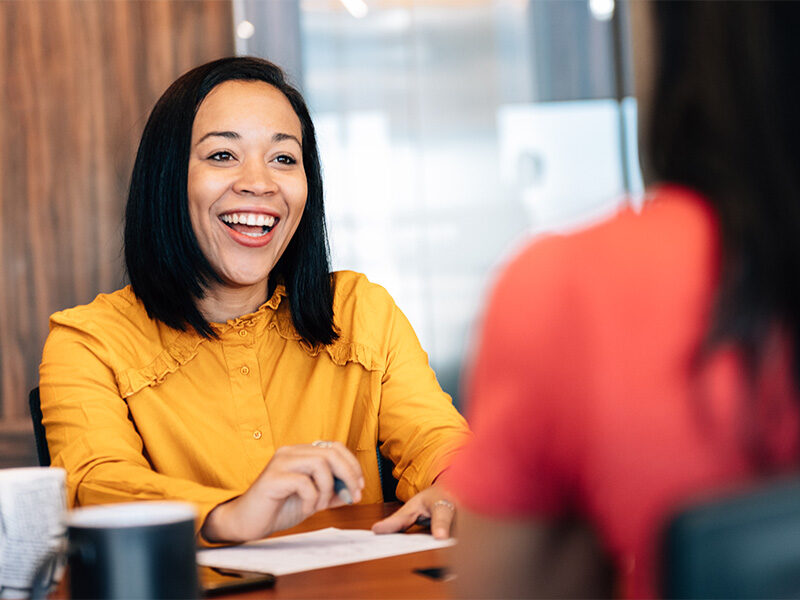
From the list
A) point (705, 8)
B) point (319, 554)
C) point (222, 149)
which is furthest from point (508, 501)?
point (222, 149)

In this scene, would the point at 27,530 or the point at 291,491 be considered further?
the point at 291,491

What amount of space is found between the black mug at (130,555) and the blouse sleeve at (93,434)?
0.45 m

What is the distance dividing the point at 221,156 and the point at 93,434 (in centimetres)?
59

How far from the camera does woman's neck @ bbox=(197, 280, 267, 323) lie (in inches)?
71.4

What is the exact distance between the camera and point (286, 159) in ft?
6.12

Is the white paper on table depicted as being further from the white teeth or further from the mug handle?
the white teeth

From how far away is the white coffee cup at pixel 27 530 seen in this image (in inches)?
35.4

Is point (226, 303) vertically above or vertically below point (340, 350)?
above

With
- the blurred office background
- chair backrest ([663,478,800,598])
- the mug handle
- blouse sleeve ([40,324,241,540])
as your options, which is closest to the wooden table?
the mug handle

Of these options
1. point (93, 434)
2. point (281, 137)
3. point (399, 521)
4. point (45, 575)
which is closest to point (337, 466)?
point (399, 521)

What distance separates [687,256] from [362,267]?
9.03 ft

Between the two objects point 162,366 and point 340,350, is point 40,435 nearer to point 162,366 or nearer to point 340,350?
point 162,366

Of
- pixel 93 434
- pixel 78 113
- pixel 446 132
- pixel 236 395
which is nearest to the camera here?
pixel 93 434

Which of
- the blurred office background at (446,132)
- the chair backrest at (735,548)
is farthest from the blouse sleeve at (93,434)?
the blurred office background at (446,132)
